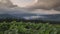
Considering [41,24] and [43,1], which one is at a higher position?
[43,1]

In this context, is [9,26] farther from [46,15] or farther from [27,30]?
[46,15]

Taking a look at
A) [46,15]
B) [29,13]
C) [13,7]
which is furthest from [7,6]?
[46,15]

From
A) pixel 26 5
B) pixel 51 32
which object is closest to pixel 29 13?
pixel 26 5

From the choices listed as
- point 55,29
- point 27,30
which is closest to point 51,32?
point 55,29

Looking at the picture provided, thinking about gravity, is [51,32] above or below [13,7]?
below

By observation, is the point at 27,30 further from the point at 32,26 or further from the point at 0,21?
the point at 0,21
